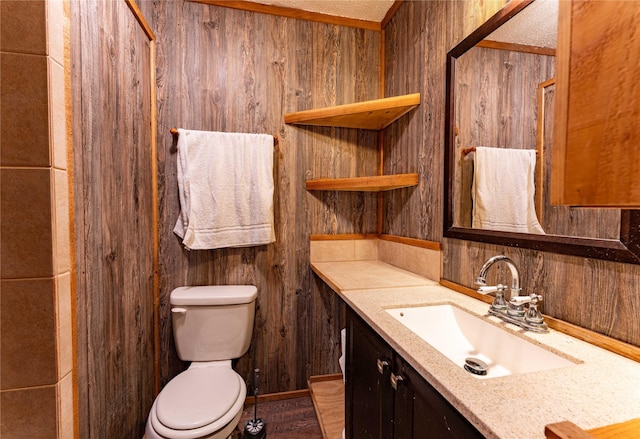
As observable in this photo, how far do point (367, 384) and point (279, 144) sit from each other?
1.46m

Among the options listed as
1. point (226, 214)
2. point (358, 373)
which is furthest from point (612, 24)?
point (226, 214)

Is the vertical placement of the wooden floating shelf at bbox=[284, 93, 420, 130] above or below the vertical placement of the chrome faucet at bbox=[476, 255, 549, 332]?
above

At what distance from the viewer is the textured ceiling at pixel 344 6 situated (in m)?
1.83

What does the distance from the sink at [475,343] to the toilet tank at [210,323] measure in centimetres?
97

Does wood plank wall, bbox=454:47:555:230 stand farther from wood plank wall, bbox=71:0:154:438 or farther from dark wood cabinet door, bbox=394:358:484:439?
wood plank wall, bbox=71:0:154:438

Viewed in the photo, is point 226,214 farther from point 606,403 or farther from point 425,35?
point 606,403

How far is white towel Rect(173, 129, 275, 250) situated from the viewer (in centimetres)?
171

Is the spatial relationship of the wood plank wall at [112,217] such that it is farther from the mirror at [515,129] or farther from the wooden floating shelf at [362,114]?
the mirror at [515,129]

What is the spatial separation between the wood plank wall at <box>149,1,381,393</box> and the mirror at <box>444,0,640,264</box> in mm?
818

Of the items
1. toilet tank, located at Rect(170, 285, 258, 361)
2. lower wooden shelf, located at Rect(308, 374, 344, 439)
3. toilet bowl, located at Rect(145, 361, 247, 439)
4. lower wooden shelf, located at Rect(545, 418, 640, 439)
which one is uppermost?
lower wooden shelf, located at Rect(545, 418, 640, 439)

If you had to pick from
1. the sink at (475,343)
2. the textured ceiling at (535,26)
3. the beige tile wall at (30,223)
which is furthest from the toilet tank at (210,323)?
the textured ceiling at (535,26)

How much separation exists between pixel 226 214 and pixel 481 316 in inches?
55.1

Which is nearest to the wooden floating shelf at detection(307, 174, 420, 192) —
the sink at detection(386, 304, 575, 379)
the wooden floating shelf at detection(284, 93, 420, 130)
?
the wooden floating shelf at detection(284, 93, 420, 130)

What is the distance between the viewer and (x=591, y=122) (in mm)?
432
